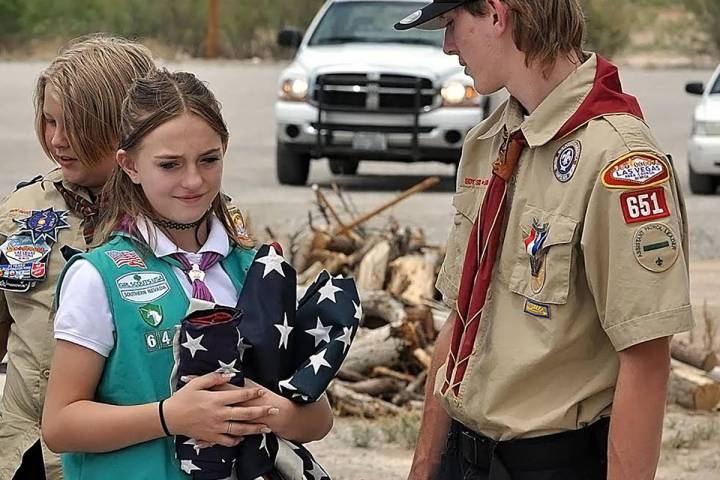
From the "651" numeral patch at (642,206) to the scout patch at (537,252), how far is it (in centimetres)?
17

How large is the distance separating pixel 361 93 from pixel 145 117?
1165 cm

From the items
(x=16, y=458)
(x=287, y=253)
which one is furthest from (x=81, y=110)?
A: (x=287, y=253)

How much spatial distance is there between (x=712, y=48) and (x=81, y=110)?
3783cm

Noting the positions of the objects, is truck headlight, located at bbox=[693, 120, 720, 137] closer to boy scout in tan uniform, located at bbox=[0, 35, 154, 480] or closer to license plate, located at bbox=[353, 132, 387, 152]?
license plate, located at bbox=[353, 132, 387, 152]

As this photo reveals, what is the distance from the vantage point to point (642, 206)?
2750 mm

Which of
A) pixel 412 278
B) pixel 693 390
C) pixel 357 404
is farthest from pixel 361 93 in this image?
pixel 693 390

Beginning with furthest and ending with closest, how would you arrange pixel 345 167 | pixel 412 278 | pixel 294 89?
pixel 345 167 → pixel 294 89 → pixel 412 278

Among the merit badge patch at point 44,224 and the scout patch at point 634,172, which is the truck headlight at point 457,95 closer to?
the merit badge patch at point 44,224

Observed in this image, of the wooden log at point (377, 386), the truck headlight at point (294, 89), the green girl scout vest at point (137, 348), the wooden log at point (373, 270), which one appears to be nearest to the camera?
the green girl scout vest at point (137, 348)

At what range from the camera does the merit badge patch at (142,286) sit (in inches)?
113

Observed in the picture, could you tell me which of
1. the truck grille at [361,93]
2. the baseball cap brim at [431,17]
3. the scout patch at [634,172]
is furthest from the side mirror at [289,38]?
the scout patch at [634,172]

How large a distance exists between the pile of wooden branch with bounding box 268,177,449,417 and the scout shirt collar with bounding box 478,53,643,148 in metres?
4.34

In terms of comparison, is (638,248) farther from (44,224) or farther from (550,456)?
(44,224)

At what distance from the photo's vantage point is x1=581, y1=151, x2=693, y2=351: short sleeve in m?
2.75
